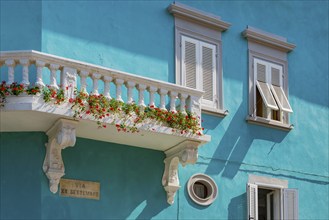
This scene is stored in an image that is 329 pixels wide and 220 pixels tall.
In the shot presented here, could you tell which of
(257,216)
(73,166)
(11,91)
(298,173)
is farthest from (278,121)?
(11,91)

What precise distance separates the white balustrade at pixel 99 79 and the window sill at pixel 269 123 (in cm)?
226

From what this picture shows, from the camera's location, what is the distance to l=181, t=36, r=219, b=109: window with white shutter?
15.2 metres

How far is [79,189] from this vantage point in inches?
516

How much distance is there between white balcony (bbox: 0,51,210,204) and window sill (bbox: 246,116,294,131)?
2295 millimetres

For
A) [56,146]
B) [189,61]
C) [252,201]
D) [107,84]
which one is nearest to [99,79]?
[107,84]

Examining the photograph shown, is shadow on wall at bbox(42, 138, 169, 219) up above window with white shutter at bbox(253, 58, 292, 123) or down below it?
below

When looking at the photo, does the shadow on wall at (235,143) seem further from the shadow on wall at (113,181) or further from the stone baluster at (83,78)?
the stone baluster at (83,78)

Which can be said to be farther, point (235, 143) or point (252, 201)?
point (235, 143)

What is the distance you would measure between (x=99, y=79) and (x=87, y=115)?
94 centimetres

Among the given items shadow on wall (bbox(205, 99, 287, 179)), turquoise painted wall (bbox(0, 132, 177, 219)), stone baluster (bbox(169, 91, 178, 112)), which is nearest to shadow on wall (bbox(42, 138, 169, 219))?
turquoise painted wall (bbox(0, 132, 177, 219))

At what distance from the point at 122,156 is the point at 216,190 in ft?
7.63

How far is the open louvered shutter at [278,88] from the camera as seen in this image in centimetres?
1633

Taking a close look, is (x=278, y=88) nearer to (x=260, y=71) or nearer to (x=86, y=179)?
(x=260, y=71)

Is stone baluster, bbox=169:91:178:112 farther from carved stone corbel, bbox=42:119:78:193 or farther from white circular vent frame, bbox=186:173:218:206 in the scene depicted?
carved stone corbel, bbox=42:119:78:193
